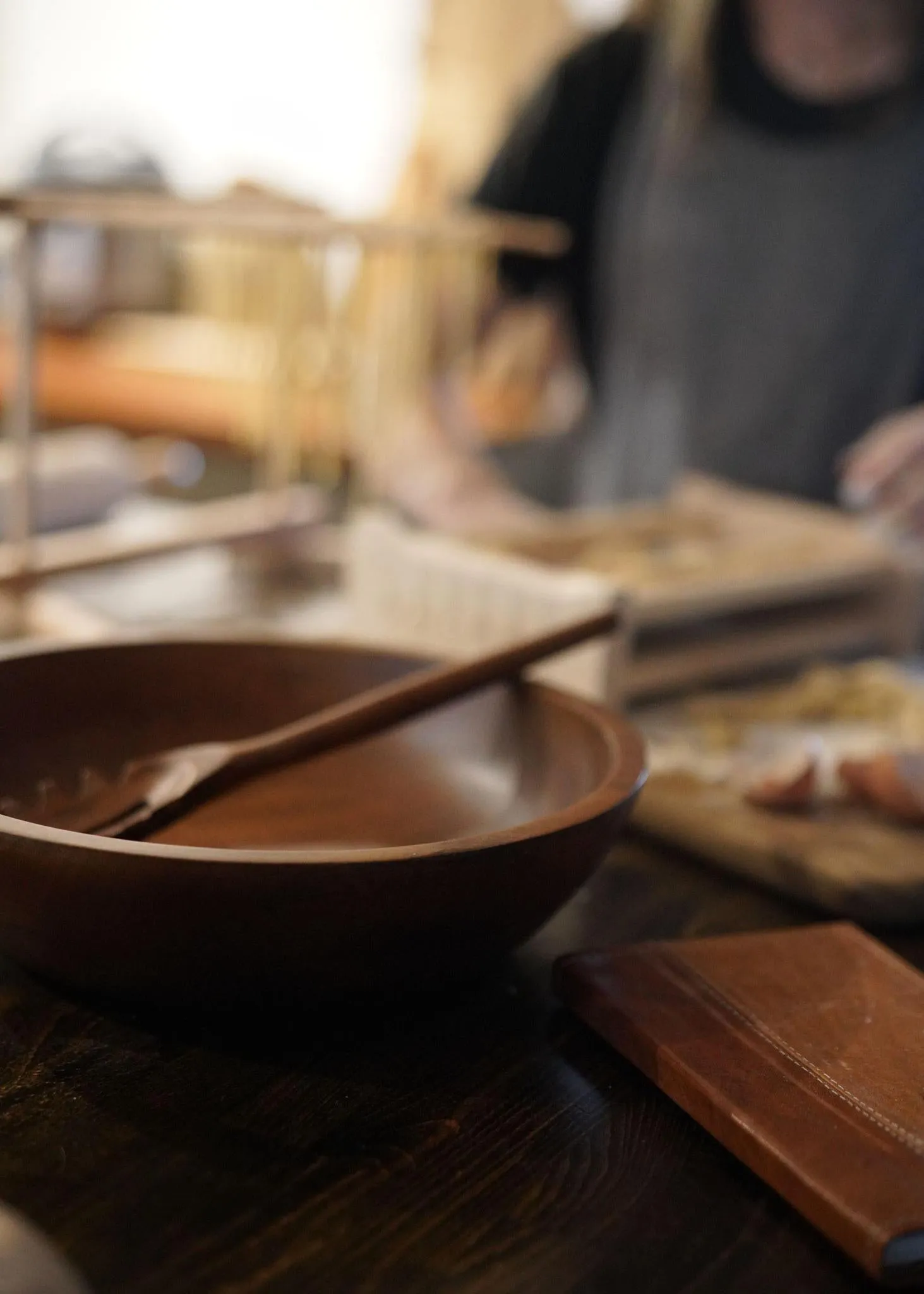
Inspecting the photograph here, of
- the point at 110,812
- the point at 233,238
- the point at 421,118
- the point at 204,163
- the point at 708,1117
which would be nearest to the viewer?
the point at 708,1117

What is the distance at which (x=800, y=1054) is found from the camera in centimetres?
61

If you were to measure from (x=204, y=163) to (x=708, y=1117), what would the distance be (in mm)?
6158

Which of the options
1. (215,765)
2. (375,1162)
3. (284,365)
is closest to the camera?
(375,1162)

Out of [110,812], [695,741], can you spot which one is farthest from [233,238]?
[110,812]

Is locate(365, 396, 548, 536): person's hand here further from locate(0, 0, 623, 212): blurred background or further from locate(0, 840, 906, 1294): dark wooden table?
locate(0, 0, 623, 212): blurred background

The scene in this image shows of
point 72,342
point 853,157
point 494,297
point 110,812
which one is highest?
point 853,157

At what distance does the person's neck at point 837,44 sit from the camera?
1889mm

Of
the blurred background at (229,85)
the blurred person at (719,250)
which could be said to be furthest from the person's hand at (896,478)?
the blurred background at (229,85)

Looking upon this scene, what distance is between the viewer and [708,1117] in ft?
1.90

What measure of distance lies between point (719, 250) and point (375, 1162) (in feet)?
5.66

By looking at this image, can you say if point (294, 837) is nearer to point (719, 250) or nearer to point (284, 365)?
point (284, 365)

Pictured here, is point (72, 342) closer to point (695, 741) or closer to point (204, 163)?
point (204, 163)

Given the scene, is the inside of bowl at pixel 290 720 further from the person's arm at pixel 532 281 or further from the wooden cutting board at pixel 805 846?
the person's arm at pixel 532 281

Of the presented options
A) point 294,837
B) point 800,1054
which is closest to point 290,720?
point 294,837
